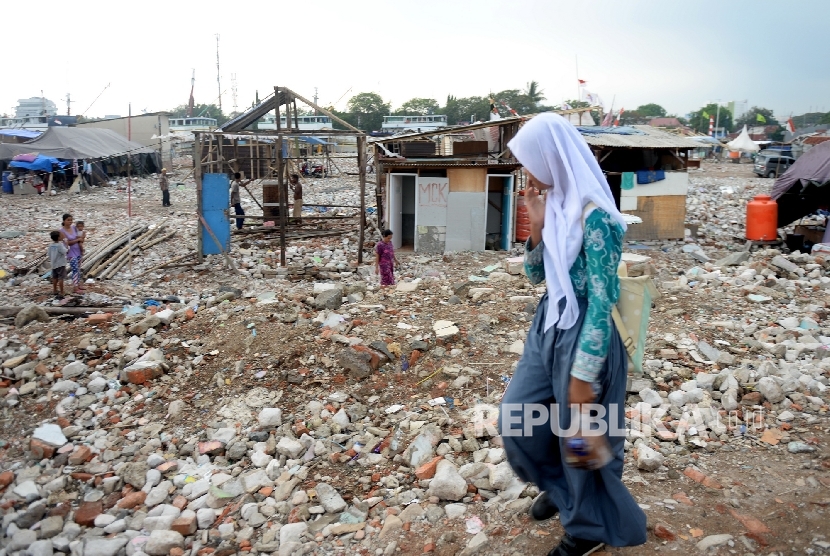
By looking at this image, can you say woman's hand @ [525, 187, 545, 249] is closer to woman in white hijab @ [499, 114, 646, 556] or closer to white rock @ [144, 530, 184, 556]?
woman in white hijab @ [499, 114, 646, 556]

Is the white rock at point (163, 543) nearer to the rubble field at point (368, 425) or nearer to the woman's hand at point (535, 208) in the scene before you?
the rubble field at point (368, 425)

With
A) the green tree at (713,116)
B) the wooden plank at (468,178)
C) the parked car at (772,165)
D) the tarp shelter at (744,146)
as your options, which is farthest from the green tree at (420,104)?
the wooden plank at (468,178)

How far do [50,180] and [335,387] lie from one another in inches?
838

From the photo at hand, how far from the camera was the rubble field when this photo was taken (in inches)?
103

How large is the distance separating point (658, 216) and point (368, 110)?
4146cm

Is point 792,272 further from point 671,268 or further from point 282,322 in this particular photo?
point 282,322

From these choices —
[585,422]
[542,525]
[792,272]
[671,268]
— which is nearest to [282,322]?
[542,525]

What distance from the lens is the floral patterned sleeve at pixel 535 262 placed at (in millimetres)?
2158

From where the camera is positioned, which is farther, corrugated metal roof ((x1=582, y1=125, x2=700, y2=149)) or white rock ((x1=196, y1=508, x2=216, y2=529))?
corrugated metal roof ((x1=582, y1=125, x2=700, y2=149))

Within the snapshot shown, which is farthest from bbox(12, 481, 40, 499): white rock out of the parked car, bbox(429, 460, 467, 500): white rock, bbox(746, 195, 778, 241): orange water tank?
the parked car

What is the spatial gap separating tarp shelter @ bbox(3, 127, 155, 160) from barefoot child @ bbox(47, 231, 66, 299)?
14.5 metres

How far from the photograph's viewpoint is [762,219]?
1143 centimetres

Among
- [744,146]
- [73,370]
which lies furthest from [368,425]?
[744,146]

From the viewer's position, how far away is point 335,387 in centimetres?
406
